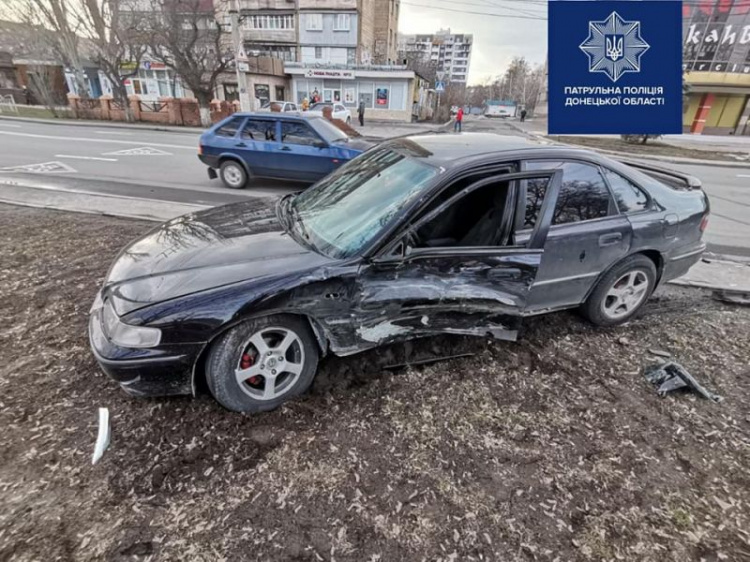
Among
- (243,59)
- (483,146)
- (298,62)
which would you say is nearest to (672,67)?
(483,146)

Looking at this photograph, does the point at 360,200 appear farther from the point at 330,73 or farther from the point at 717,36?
the point at 717,36

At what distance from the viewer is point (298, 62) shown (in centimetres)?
3656

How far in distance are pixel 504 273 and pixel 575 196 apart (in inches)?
36.0

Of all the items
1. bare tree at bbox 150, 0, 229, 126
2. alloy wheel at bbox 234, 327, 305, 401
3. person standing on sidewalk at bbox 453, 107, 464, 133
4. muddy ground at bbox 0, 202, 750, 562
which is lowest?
muddy ground at bbox 0, 202, 750, 562

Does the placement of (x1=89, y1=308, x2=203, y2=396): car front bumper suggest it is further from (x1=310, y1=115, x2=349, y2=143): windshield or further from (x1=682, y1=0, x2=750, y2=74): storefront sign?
(x1=682, y1=0, x2=750, y2=74): storefront sign

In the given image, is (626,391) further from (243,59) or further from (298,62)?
(298,62)

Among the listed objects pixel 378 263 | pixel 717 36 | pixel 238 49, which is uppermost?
pixel 717 36

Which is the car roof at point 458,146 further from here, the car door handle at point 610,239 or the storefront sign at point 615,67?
→ the storefront sign at point 615,67

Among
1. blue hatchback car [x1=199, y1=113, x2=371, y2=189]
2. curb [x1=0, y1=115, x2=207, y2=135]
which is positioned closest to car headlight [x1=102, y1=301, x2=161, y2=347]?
blue hatchback car [x1=199, y1=113, x2=371, y2=189]

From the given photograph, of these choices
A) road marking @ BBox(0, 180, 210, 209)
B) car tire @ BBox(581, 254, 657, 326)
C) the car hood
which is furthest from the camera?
road marking @ BBox(0, 180, 210, 209)

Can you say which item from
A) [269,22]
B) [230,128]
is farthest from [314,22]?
[230,128]

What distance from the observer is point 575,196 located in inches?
122

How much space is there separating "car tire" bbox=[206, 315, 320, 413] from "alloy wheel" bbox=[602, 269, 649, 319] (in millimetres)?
2604

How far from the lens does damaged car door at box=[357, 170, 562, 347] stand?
8.44 feet
